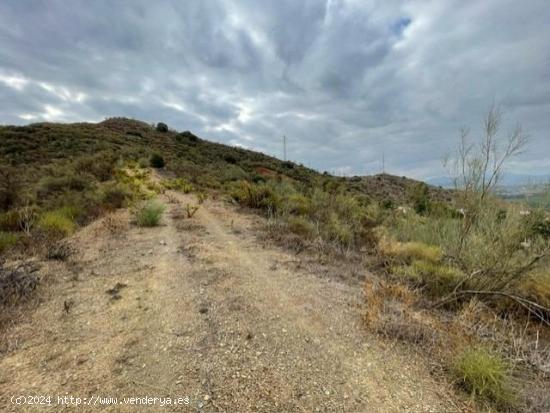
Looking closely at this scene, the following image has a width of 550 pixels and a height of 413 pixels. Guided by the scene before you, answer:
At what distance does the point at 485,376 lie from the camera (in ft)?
9.77

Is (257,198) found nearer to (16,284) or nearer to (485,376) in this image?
(16,284)

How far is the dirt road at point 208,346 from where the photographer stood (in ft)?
9.04

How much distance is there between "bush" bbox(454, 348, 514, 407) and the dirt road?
250 mm

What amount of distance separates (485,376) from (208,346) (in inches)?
105

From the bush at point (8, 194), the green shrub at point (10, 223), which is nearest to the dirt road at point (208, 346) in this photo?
the green shrub at point (10, 223)

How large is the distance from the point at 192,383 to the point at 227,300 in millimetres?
1656

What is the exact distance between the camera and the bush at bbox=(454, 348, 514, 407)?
2.88 m

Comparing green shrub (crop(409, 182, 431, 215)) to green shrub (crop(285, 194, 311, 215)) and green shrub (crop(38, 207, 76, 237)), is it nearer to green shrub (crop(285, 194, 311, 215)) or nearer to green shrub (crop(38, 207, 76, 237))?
green shrub (crop(285, 194, 311, 215))

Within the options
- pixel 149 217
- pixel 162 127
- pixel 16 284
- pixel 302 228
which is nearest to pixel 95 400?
pixel 16 284

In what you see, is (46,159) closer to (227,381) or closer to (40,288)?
(40,288)

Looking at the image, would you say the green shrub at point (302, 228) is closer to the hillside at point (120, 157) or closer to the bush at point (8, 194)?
the hillside at point (120, 157)

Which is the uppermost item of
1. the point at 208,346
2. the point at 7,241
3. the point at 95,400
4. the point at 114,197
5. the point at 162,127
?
the point at 162,127

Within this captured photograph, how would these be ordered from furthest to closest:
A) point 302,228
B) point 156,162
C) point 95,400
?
point 156,162, point 302,228, point 95,400

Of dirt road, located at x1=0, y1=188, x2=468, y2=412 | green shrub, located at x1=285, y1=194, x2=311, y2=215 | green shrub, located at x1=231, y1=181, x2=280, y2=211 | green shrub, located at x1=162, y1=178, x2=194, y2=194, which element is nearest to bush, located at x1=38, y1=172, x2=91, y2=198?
green shrub, located at x1=162, y1=178, x2=194, y2=194
